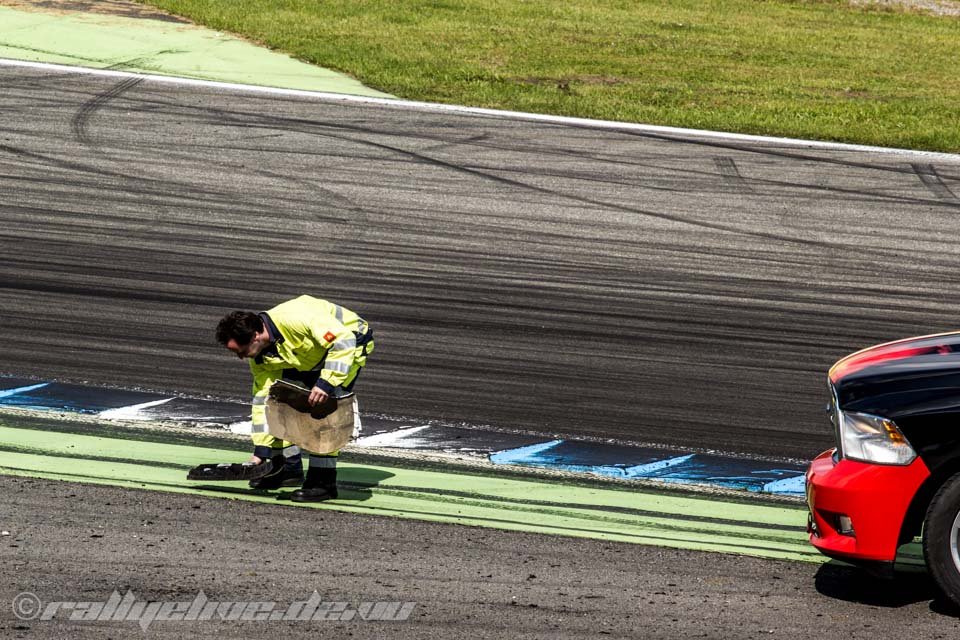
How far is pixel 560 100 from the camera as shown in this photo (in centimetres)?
1959

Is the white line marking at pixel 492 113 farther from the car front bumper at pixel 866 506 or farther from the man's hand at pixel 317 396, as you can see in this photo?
the car front bumper at pixel 866 506

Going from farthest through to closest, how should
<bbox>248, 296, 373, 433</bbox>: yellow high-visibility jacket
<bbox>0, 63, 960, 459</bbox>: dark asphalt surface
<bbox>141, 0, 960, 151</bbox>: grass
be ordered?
1. <bbox>141, 0, 960, 151</bbox>: grass
2. <bbox>0, 63, 960, 459</bbox>: dark asphalt surface
3. <bbox>248, 296, 373, 433</bbox>: yellow high-visibility jacket

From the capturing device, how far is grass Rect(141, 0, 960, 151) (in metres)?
19.3

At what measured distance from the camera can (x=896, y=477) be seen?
6121 mm

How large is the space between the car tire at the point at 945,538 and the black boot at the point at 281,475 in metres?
3.49

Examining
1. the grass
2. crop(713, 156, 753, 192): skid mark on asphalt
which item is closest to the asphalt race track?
crop(713, 156, 753, 192): skid mark on asphalt

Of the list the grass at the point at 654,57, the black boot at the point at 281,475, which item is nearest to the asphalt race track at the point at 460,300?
the black boot at the point at 281,475

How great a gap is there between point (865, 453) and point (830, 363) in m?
4.48

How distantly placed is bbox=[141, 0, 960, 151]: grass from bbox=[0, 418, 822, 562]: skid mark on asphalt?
1138 centimetres

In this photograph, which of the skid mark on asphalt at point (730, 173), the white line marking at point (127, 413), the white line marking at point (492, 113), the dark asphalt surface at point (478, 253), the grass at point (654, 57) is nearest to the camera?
the white line marking at point (127, 413)

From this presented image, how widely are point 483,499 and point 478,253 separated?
5616 millimetres

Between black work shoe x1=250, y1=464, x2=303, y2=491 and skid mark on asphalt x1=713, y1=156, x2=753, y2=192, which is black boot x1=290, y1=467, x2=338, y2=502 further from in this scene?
skid mark on asphalt x1=713, y1=156, x2=753, y2=192

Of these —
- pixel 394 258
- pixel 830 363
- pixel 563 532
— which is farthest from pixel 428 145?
pixel 563 532

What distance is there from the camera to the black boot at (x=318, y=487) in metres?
7.61
